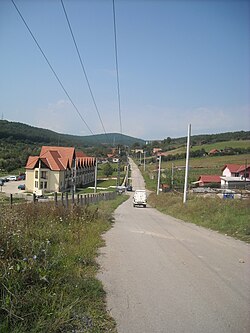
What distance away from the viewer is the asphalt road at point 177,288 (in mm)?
4195

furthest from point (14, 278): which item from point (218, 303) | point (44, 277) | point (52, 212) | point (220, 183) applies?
point (220, 183)

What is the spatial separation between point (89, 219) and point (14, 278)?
27.9ft

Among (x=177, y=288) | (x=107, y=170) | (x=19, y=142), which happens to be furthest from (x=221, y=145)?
(x=177, y=288)

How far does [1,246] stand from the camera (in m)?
4.81

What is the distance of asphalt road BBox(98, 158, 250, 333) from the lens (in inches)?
165

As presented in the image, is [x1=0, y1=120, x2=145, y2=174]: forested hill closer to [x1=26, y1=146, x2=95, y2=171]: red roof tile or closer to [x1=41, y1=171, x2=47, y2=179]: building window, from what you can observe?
[x1=26, y1=146, x2=95, y2=171]: red roof tile

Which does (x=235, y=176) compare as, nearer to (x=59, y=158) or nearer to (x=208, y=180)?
(x=208, y=180)

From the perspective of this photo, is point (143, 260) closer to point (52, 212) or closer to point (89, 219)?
point (52, 212)

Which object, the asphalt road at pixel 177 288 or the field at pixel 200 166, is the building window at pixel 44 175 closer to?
the asphalt road at pixel 177 288

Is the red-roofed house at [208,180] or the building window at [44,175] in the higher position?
the building window at [44,175]

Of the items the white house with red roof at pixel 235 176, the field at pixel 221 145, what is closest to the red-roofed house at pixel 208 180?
the white house with red roof at pixel 235 176

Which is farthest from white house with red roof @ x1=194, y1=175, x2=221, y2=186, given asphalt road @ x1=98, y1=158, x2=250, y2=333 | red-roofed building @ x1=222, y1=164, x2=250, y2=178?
asphalt road @ x1=98, y1=158, x2=250, y2=333

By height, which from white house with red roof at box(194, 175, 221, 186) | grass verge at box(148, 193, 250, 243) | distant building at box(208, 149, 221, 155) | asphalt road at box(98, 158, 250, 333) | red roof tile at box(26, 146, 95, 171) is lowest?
white house with red roof at box(194, 175, 221, 186)

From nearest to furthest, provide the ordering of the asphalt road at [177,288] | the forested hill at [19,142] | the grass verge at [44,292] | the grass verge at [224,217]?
the grass verge at [44,292] < the asphalt road at [177,288] < the grass verge at [224,217] < the forested hill at [19,142]
